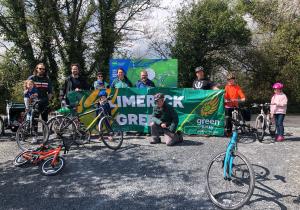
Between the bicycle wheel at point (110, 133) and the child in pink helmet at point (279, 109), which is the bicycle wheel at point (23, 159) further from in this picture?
the child in pink helmet at point (279, 109)

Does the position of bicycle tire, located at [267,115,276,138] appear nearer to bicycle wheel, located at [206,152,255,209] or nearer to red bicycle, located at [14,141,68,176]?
bicycle wheel, located at [206,152,255,209]

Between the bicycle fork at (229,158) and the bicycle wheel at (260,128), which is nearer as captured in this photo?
the bicycle fork at (229,158)

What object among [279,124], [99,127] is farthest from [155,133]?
[279,124]

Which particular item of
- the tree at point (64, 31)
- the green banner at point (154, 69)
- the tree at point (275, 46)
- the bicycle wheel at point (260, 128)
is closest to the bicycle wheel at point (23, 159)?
the bicycle wheel at point (260, 128)

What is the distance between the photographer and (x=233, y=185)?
16.3 feet

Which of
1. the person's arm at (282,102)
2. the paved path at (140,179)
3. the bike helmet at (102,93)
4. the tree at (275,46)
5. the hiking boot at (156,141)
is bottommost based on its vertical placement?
the paved path at (140,179)

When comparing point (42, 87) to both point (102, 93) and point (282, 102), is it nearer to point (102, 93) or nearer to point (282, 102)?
point (102, 93)

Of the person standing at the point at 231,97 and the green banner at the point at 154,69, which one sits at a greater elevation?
the green banner at the point at 154,69

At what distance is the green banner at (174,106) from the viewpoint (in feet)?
28.3

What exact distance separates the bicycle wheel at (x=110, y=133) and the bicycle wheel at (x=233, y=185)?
2.80 m

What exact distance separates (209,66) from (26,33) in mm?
11267

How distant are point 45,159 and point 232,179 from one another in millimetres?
3588

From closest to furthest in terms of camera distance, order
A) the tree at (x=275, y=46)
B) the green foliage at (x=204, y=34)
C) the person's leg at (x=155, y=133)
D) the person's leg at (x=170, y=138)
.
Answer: the person's leg at (x=170, y=138) → the person's leg at (x=155, y=133) → the green foliage at (x=204, y=34) → the tree at (x=275, y=46)

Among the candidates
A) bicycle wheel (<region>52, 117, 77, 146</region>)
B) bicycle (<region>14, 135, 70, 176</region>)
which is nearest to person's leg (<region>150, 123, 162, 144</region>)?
bicycle wheel (<region>52, 117, 77, 146</region>)
